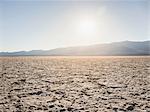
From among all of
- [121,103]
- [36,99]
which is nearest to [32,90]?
[36,99]

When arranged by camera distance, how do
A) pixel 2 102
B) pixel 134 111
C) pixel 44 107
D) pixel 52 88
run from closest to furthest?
pixel 134 111 → pixel 44 107 → pixel 2 102 → pixel 52 88

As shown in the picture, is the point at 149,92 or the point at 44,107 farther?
the point at 149,92

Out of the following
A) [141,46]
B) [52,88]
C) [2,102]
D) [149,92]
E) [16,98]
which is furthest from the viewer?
[141,46]

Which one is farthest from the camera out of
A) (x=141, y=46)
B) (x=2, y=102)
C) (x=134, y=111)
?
(x=141, y=46)

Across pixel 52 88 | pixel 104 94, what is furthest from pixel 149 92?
pixel 52 88

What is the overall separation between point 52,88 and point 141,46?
141 meters

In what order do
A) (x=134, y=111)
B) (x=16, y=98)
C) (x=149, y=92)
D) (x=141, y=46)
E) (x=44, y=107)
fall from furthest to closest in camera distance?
(x=141, y=46) → (x=149, y=92) → (x=16, y=98) → (x=44, y=107) → (x=134, y=111)

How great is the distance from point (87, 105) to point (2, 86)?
3.98m

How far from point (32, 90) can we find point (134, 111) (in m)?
3.67

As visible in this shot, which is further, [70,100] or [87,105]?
[70,100]

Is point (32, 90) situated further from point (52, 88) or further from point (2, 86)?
point (2, 86)

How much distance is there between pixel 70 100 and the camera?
247 inches

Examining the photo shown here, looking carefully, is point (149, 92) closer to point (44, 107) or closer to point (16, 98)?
point (44, 107)

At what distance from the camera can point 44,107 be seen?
5625 millimetres
